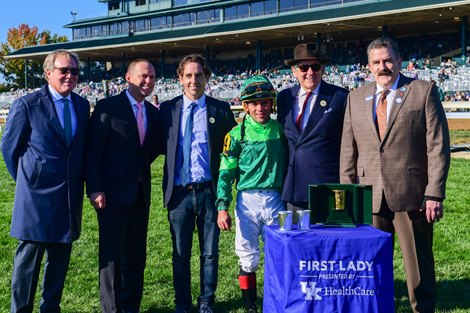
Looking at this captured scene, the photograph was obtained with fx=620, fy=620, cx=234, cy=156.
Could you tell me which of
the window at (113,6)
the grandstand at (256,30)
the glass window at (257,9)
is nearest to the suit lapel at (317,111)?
the grandstand at (256,30)

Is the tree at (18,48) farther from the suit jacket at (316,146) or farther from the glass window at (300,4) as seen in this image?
the suit jacket at (316,146)

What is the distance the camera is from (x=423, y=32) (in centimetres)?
4372

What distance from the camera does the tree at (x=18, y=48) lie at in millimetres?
69250

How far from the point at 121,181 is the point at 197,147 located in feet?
2.10

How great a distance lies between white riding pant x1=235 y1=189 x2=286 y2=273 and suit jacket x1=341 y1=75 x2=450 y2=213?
575 millimetres

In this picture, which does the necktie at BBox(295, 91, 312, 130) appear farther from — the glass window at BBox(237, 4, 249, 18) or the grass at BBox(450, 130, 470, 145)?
the glass window at BBox(237, 4, 249, 18)

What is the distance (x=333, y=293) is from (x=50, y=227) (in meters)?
2.04

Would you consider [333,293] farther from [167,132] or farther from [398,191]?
[167,132]

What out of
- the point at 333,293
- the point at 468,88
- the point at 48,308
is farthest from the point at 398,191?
the point at 468,88

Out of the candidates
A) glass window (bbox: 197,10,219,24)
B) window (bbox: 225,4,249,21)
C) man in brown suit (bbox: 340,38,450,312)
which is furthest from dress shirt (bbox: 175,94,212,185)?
glass window (bbox: 197,10,219,24)

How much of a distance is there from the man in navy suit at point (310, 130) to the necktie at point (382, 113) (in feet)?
1.10

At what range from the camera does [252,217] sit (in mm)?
4754

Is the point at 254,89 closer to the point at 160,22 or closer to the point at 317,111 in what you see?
the point at 317,111

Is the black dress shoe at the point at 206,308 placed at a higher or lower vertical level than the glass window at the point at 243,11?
lower
